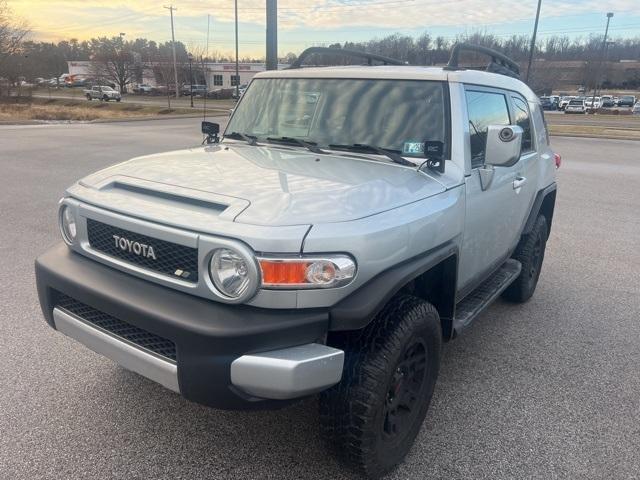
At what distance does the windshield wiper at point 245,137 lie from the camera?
3654 mm

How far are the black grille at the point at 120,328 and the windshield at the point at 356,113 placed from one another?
1.66 meters

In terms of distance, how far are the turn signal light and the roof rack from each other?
196cm

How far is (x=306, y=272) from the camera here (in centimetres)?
213

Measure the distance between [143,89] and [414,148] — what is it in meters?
74.8

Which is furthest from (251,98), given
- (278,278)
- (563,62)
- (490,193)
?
(563,62)

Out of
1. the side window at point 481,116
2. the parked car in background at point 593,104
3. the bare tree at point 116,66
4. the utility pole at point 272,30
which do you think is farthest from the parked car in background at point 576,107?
the bare tree at point 116,66

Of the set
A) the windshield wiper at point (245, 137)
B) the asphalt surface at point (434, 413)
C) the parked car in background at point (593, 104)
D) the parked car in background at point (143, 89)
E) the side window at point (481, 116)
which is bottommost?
the parked car in background at point (143, 89)

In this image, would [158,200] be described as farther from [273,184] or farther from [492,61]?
[492,61]

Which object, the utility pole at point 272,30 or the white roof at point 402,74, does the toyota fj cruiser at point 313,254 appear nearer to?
the white roof at point 402,74

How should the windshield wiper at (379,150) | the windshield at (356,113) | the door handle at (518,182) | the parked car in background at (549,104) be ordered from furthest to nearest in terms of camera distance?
1. the parked car in background at (549,104)
2. the door handle at (518,182)
3. the windshield at (356,113)
4. the windshield wiper at (379,150)

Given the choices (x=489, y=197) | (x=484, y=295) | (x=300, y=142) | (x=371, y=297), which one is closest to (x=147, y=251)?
(x=371, y=297)

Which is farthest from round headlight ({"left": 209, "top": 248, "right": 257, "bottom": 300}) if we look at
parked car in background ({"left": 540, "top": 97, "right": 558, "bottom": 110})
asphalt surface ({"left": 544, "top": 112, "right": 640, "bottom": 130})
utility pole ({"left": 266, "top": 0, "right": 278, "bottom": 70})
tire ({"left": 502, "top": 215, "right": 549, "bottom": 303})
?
parked car in background ({"left": 540, "top": 97, "right": 558, "bottom": 110})

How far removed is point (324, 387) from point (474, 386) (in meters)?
1.68

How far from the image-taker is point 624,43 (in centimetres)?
10569
